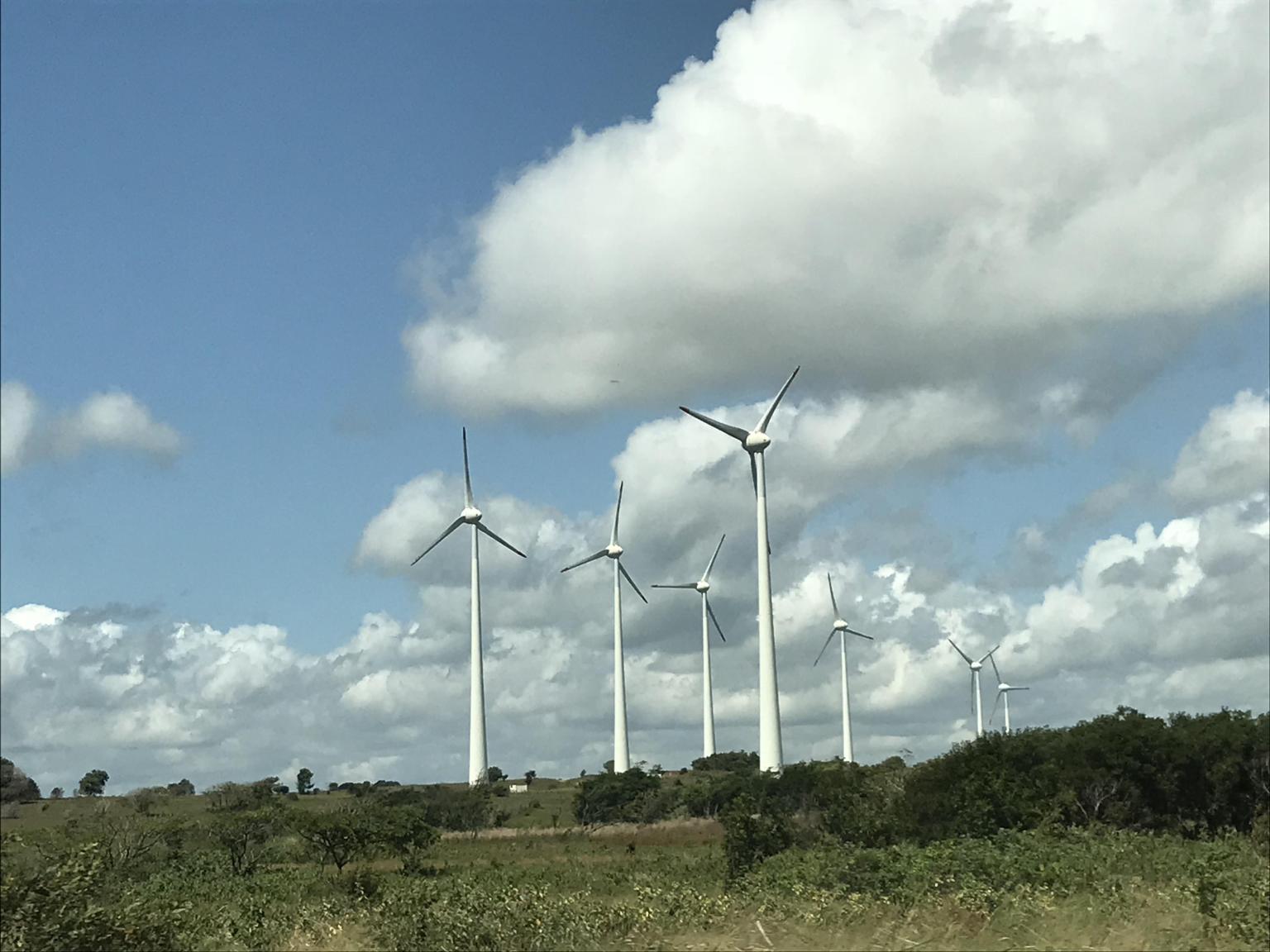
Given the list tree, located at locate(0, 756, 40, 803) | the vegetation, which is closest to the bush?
the vegetation

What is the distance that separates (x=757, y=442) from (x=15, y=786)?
6123cm

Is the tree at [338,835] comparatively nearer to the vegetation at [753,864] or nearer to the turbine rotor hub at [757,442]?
the vegetation at [753,864]

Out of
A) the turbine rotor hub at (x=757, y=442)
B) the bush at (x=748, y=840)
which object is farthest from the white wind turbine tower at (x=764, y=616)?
the bush at (x=748, y=840)

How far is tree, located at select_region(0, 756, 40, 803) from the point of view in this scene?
364 feet

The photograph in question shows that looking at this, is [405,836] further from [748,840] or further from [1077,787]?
[1077,787]

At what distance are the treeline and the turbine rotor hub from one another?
107 feet

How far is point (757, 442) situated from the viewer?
391 feet

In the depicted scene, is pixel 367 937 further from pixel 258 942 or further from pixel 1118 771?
pixel 1118 771

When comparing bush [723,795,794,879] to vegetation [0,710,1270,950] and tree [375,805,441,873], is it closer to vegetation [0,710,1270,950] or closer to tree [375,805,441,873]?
vegetation [0,710,1270,950]

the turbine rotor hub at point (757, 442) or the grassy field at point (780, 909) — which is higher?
the turbine rotor hub at point (757, 442)

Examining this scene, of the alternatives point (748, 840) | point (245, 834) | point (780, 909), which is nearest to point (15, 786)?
point (245, 834)

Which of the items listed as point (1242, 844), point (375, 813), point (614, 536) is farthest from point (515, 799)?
point (1242, 844)

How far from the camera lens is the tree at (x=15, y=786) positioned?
11082cm

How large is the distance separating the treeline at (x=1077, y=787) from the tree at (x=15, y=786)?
5642 cm
